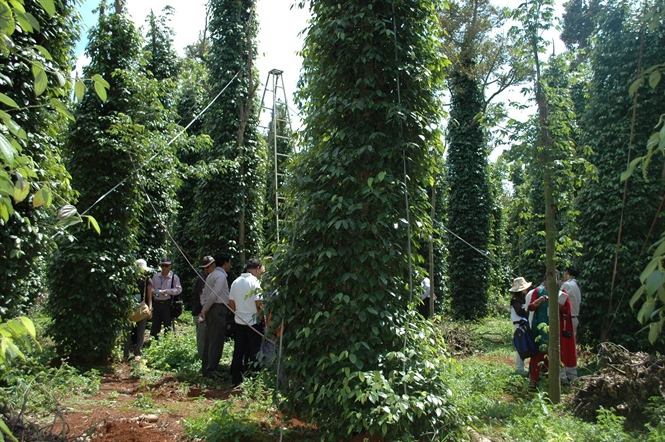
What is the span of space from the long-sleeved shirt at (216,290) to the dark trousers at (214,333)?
0.11m

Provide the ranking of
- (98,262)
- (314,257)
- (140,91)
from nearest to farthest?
(314,257)
(98,262)
(140,91)

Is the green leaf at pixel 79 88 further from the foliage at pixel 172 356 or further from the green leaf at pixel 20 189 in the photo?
the foliage at pixel 172 356

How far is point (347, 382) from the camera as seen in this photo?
3986 millimetres

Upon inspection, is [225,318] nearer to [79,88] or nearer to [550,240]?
[550,240]

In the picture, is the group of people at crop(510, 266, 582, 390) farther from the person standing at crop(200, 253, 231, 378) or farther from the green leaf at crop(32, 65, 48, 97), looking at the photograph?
the green leaf at crop(32, 65, 48, 97)

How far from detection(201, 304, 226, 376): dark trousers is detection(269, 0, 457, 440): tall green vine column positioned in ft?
9.18

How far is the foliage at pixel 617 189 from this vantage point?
28.0 ft

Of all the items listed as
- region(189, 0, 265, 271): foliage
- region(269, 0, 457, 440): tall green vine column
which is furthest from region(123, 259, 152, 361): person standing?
region(269, 0, 457, 440): tall green vine column

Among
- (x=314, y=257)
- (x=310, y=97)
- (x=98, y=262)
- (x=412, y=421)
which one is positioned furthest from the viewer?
(x=98, y=262)

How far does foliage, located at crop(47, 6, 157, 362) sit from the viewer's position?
24.2 ft

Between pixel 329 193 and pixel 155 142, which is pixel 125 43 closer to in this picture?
pixel 155 142

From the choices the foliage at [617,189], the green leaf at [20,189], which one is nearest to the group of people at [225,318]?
the green leaf at [20,189]

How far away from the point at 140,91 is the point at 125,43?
946 millimetres

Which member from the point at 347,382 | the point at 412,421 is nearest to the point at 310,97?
the point at 347,382
